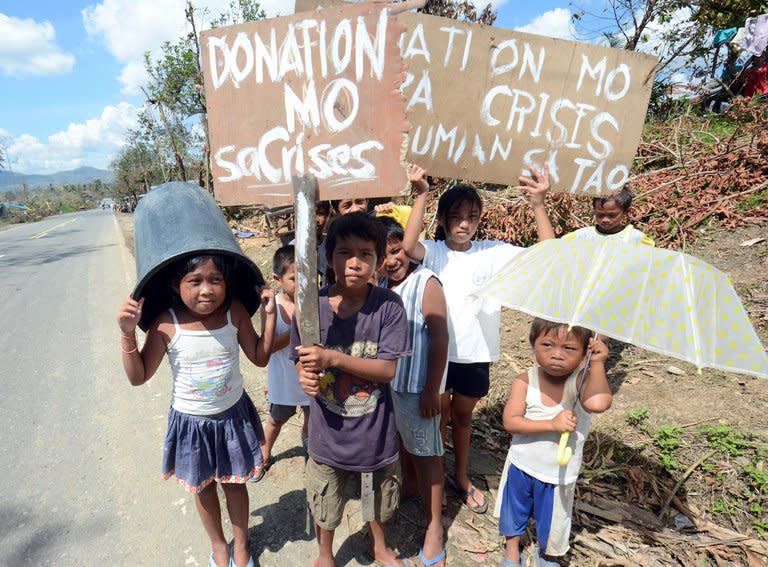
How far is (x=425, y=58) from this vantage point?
1.95 m

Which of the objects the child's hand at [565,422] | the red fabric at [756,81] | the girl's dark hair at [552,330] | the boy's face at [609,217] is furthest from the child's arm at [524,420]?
the red fabric at [756,81]

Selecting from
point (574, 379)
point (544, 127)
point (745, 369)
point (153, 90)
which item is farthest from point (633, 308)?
point (153, 90)

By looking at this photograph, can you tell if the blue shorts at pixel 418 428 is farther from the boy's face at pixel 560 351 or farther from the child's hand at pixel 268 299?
the child's hand at pixel 268 299

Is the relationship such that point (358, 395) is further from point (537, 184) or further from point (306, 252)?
point (537, 184)

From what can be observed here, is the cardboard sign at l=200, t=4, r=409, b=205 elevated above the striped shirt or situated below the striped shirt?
above

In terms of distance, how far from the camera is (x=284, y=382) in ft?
8.94

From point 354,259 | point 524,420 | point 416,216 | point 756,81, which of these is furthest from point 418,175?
point 756,81

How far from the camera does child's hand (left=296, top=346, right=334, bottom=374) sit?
5.07ft

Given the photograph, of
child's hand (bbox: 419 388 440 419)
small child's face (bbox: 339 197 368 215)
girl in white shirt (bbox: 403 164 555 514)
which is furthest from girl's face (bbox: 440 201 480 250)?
child's hand (bbox: 419 388 440 419)

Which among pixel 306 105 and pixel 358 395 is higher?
pixel 306 105

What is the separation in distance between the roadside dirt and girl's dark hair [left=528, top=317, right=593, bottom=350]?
1.23 metres

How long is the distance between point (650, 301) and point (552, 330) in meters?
0.40

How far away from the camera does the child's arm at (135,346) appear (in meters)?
1.65

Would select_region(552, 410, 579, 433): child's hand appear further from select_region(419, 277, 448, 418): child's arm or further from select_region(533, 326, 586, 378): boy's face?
select_region(419, 277, 448, 418): child's arm
